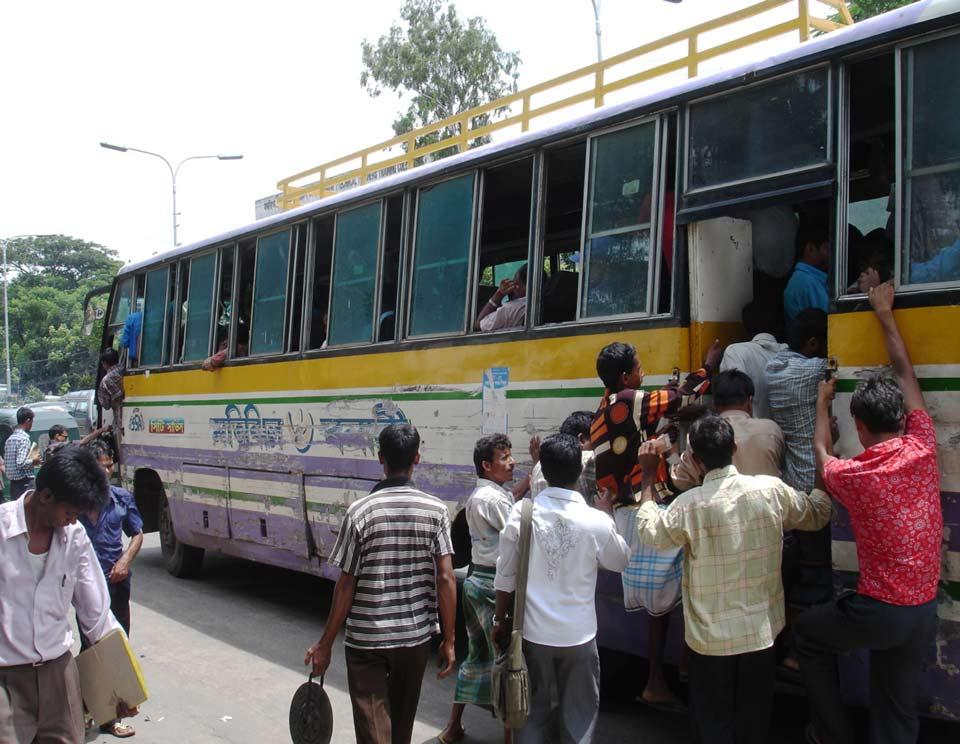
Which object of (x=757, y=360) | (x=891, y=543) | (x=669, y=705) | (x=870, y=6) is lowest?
(x=669, y=705)

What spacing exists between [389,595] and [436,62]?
82.8ft

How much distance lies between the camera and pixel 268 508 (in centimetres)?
827

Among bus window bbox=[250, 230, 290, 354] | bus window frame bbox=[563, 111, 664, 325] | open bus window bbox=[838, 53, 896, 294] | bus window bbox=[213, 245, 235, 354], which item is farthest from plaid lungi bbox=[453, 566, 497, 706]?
bus window bbox=[213, 245, 235, 354]

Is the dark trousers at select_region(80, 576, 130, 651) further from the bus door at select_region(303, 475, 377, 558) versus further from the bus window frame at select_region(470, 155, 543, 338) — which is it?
the bus window frame at select_region(470, 155, 543, 338)

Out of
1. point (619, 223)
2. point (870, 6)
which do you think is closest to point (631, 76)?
point (619, 223)

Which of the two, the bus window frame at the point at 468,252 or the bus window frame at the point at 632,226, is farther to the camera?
the bus window frame at the point at 468,252

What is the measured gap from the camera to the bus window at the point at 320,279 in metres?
7.84

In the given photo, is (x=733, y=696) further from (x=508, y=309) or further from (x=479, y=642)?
(x=508, y=309)

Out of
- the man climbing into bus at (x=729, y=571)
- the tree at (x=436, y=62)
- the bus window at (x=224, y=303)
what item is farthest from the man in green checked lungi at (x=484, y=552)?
the tree at (x=436, y=62)

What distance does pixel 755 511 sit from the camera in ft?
12.8

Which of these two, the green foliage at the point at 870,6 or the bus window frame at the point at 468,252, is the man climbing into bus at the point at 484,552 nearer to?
the bus window frame at the point at 468,252

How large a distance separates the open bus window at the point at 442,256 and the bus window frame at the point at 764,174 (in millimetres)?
1780

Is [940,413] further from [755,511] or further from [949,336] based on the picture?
[755,511]

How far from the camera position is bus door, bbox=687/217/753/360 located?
4867 millimetres
